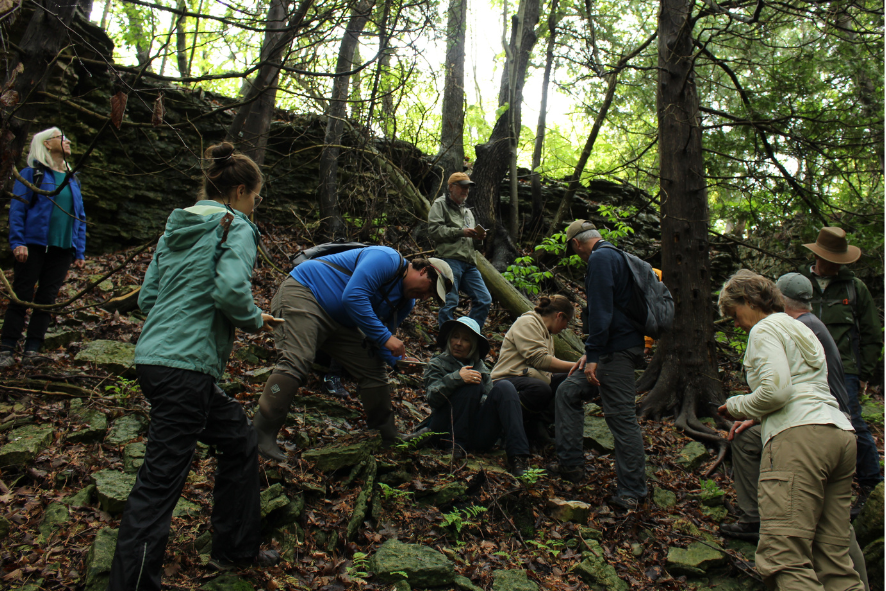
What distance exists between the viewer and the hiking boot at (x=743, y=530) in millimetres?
4164

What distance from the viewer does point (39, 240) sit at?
516 cm

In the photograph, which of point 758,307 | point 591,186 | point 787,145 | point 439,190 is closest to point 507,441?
point 758,307

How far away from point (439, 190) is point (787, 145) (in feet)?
18.9

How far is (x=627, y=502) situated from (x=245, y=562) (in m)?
2.93

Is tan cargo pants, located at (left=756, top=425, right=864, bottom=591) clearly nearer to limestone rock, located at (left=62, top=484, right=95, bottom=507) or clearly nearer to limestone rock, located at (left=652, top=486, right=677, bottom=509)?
limestone rock, located at (left=652, top=486, right=677, bottom=509)

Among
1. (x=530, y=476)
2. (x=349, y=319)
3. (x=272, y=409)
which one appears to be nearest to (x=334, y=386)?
(x=349, y=319)

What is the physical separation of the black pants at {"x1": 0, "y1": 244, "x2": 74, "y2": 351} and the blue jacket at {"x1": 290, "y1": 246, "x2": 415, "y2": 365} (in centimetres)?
271

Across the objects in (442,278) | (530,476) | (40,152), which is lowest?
(530,476)

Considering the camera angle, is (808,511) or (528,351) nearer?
(808,511)

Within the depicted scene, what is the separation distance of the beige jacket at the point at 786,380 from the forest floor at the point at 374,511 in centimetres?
149

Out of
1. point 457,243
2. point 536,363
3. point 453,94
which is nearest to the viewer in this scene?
point 536,363

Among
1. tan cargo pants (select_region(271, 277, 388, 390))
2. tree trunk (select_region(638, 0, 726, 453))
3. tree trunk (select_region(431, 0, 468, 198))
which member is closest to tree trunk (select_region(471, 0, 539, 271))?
tree trunk (select_region(431, 0, 468, 198))

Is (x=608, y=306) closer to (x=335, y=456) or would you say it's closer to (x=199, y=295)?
(x=335, y=456)

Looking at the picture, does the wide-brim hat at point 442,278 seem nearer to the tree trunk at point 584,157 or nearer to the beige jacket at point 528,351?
the beige jacket at point 528,351
